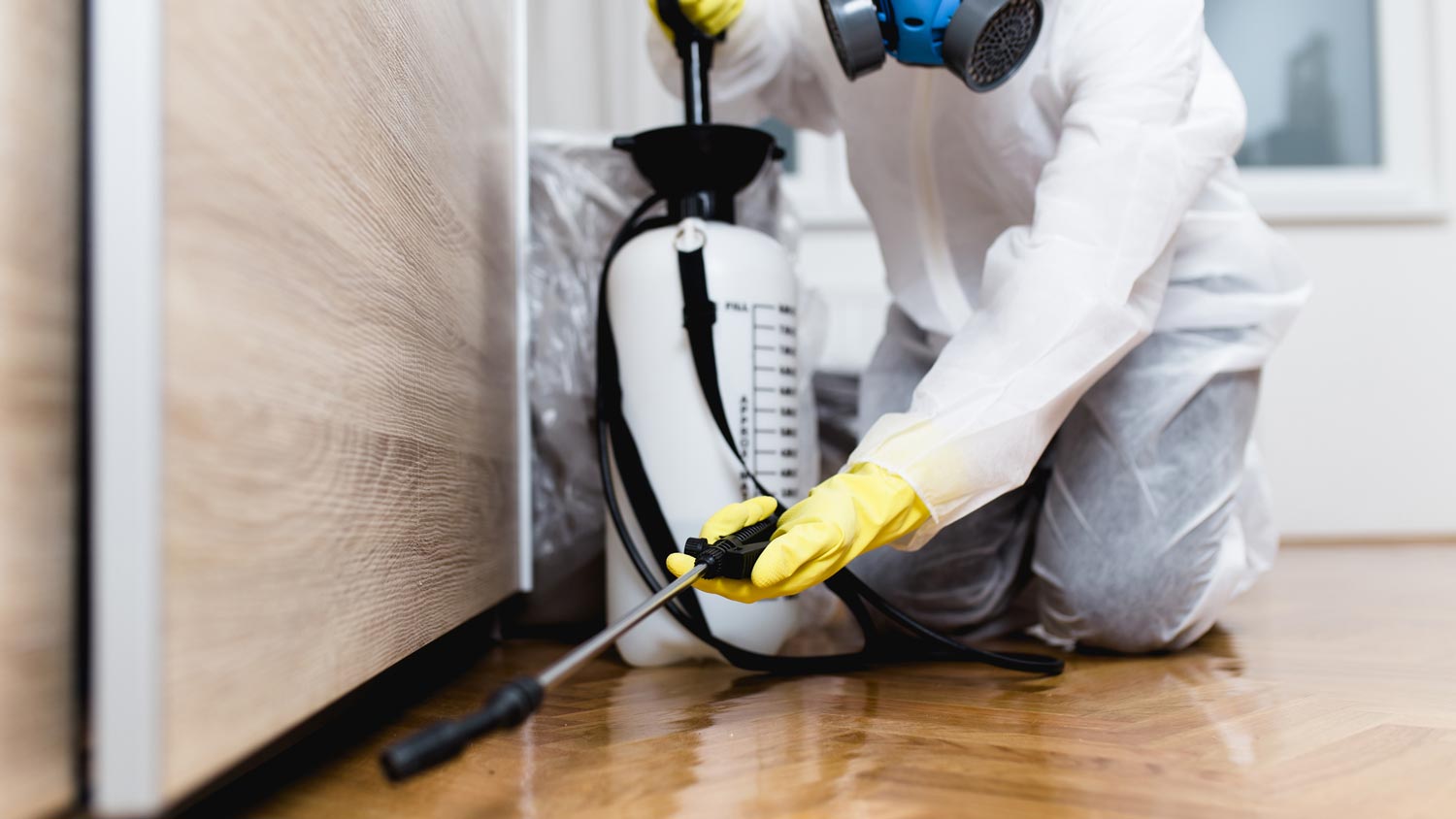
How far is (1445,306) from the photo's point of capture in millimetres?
2242

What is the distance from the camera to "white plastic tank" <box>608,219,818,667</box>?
2.87ft

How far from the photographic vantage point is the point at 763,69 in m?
1.03

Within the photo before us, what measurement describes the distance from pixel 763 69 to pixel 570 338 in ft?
1.14

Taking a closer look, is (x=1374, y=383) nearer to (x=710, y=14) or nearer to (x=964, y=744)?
(x=710, y=14)

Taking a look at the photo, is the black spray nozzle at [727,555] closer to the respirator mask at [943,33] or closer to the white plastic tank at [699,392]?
the white plastic tank at [699,392]

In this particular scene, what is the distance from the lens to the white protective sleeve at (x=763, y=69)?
1.00 meters

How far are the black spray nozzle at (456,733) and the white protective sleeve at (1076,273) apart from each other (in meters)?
0.37

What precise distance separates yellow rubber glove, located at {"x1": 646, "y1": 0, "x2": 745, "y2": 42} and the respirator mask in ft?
0.46

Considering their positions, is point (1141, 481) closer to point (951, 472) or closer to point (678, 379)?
point (951, 472)

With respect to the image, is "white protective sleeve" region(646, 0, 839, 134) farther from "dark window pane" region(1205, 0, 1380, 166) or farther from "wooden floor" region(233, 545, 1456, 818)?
"dark window pane" region(1205, 0, 1380, 166)

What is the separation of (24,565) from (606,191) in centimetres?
83

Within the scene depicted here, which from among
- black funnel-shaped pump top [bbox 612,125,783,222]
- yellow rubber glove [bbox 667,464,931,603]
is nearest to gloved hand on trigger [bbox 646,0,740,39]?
black funnel-shaped pump top [bbox 612,125,783,222]

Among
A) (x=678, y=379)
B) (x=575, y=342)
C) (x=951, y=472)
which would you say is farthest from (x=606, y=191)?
(x=951, y=472)

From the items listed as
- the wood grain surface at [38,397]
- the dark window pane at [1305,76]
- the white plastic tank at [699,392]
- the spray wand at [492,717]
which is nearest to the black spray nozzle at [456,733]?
the spray wand at [492,717]
